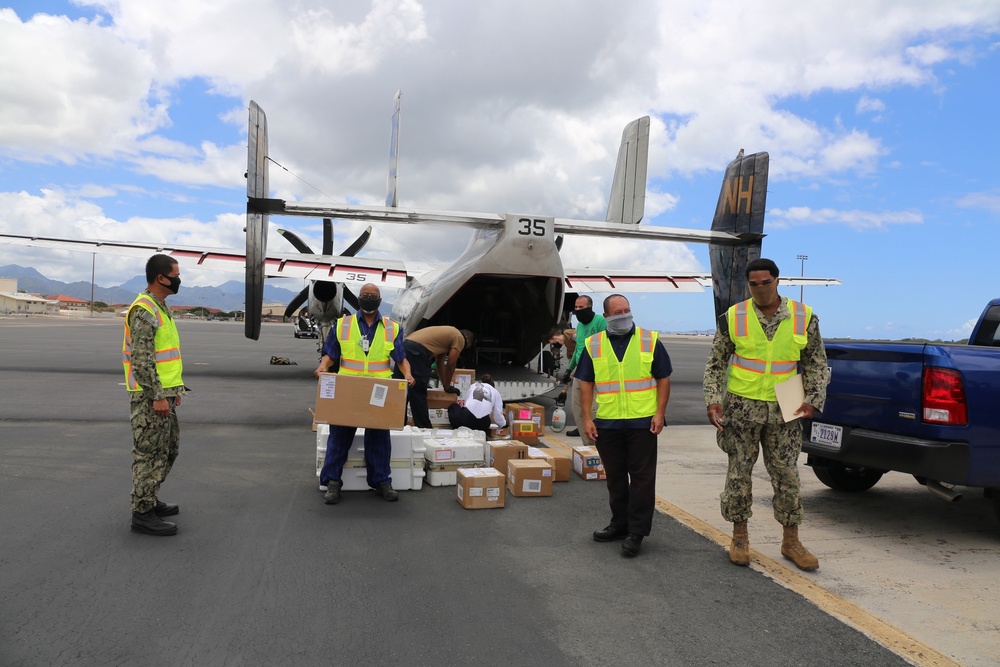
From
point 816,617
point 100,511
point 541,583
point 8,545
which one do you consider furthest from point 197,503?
point 816,617

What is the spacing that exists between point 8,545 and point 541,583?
355 centimetres

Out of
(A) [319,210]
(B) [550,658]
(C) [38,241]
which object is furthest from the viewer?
(C) [38,241]

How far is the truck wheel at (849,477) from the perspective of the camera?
6.35m

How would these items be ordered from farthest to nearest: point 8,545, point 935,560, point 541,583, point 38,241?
point 38,241 < point 935,560 < point 8,545 < point 541,583

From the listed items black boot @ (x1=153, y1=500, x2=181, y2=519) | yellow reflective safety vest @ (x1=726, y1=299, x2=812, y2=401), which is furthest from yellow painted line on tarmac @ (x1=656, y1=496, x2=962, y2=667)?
black boot @ (x1=153, y1=500, x2=181, y2=519)

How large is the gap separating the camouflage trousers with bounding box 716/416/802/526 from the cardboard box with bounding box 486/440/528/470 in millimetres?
2568

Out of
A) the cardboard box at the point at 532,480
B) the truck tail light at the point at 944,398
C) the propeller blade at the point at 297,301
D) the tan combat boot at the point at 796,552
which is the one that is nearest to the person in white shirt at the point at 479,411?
the cardboard box at the point at 532,480

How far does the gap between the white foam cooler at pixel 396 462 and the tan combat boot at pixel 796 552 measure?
10.7 ft

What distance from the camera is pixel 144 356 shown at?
4539mm

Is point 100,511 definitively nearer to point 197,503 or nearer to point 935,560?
point 197,503

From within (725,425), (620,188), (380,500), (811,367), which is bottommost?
(380,500)

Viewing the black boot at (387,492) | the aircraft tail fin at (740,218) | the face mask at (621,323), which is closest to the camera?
the face mask at (621,323)

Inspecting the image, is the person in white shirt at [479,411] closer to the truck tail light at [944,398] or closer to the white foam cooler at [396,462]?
the white foam cooler at [396,462]

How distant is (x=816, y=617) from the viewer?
11.6ft
